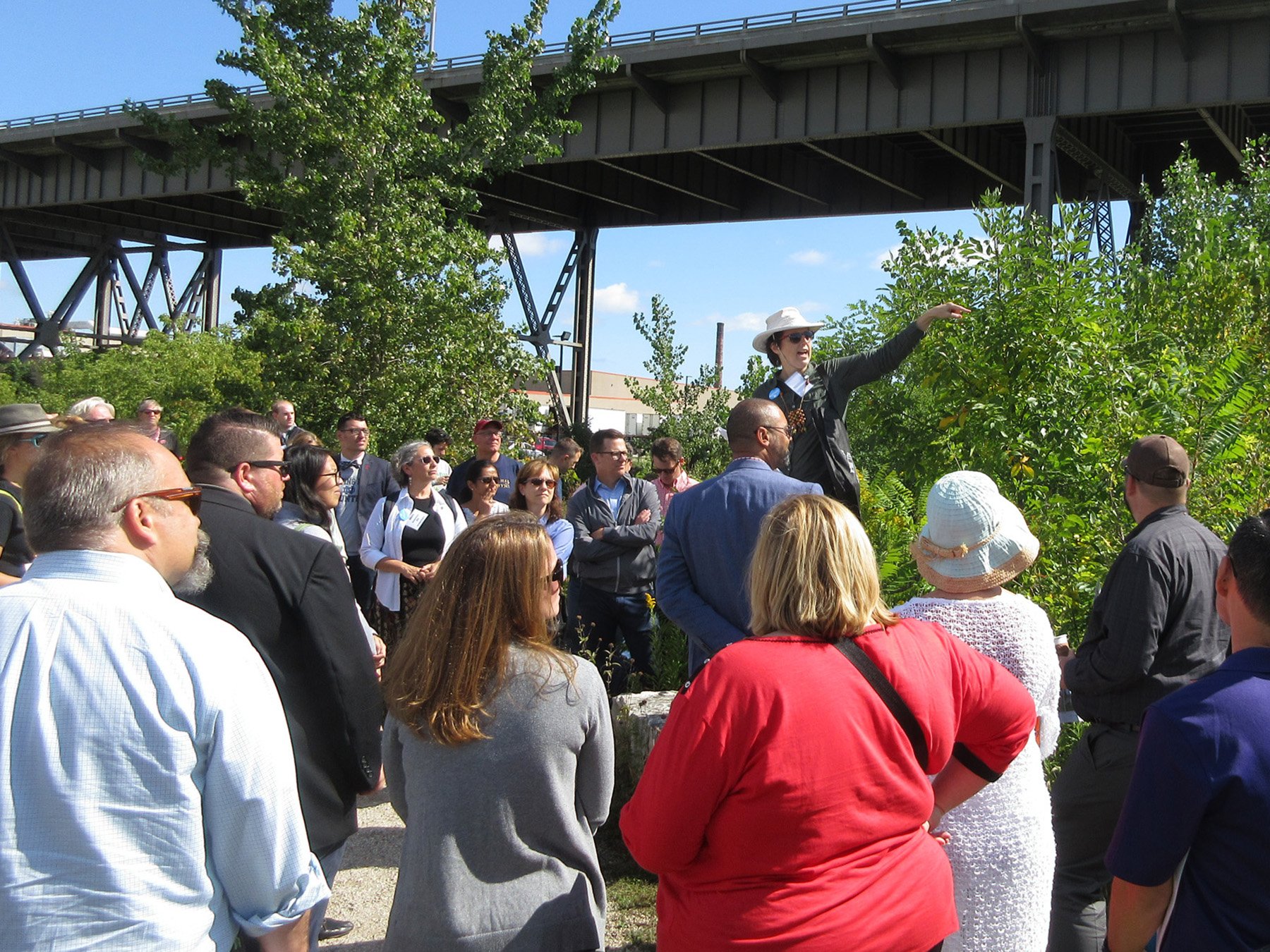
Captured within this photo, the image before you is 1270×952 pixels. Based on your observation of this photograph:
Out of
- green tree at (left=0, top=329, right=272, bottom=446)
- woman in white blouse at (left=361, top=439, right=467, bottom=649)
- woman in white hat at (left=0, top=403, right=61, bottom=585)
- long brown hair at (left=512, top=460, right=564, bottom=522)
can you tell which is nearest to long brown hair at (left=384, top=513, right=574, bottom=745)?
woman in white hat at (left=0, top=403, right=61, bottom=585)

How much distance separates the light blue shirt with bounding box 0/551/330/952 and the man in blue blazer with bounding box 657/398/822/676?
7.84 ft

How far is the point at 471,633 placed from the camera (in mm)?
2723

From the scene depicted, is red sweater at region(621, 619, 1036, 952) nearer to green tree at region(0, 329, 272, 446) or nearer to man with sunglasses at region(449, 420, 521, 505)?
man with sunglasses at region(449, 420, 521, 505)

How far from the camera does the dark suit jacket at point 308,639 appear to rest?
322 cm

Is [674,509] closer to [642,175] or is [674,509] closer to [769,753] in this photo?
[769,753]

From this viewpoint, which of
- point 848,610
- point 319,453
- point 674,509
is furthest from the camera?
point 319,453

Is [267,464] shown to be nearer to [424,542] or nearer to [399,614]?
[424,542]

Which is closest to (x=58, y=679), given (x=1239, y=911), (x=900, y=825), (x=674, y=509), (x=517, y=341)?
(x=900, y=825)

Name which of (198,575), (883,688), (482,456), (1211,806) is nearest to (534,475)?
(482,456)

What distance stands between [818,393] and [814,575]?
311 centimetres

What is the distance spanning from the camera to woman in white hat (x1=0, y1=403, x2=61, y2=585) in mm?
4520

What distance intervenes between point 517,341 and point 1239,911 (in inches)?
650

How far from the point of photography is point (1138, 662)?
364 cm

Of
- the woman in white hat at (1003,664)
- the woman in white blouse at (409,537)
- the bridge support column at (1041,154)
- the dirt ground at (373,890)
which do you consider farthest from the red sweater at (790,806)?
the bridge support column at (1041,154)
